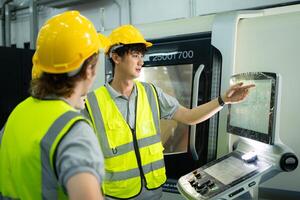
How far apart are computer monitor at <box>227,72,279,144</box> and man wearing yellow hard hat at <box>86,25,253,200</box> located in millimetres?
70

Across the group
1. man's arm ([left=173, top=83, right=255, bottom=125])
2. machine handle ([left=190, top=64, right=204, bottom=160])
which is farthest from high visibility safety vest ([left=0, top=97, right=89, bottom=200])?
machine handle ([left=190, top=64, right=204, bottom=160])

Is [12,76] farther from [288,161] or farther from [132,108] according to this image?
[288,161]

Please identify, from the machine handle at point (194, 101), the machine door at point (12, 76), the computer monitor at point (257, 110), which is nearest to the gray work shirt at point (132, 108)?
the machine handle at point (194, 101)

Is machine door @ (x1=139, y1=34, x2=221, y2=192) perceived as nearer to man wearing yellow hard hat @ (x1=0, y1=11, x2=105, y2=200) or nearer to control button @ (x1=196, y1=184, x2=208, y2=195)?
control button @ (x1=196, y1=184, x2=208, y2=195)

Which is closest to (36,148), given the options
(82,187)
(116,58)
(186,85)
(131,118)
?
(82,187)

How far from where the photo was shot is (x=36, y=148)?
0.90 metres

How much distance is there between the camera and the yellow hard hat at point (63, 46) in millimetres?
1005

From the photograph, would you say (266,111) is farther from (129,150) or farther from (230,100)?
(129,150)

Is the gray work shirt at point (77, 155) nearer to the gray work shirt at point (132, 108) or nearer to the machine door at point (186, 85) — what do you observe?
the gray work shirt at point (132, 108)

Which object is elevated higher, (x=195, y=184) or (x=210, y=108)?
(x=210, y=108)

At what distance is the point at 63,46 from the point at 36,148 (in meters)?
0.32

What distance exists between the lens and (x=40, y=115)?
95cm

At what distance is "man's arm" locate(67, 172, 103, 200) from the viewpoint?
806 millimetres

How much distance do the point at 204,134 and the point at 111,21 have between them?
2096 mm
